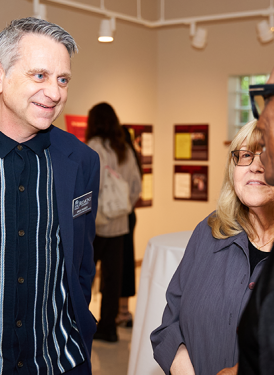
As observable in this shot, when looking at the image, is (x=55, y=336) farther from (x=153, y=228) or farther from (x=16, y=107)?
(x=153, y=228)

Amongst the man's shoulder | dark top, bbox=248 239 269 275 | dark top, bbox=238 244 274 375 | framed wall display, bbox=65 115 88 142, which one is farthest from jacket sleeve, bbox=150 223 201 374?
framed wall display, bbox=65 115 88 142

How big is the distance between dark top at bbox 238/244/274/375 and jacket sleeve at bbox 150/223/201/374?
0.95 metres

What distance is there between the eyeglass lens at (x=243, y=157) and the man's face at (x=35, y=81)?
2.12 ft

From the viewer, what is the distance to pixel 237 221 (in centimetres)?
174

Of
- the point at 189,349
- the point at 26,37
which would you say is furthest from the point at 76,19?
the point at 189,349

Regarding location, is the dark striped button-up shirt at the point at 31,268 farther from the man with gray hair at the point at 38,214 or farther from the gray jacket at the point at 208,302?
the gray jacket at the point at 208,302

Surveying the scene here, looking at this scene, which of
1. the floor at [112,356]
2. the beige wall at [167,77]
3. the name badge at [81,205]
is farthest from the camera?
the beige wall at [167,77]

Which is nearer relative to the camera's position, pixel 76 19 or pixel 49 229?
pixel 49 229

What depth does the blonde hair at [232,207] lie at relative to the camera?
169 centimetres

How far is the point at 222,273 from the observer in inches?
63.3

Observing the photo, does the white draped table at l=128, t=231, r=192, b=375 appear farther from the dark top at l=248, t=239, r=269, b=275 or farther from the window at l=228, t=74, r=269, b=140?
the window at l=228, t=74, r=269, b=140

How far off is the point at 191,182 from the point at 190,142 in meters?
0.58

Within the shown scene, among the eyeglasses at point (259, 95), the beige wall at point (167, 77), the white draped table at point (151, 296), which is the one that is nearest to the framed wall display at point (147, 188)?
the beige wall at point (167, 77)

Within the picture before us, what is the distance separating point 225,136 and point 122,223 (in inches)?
119
